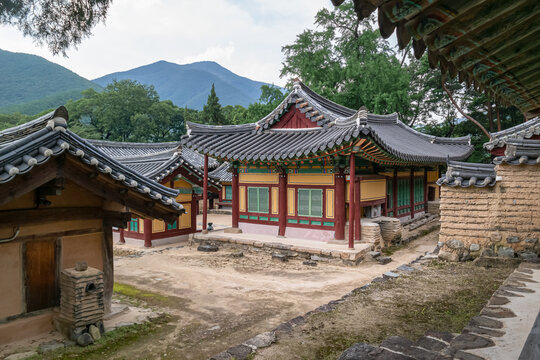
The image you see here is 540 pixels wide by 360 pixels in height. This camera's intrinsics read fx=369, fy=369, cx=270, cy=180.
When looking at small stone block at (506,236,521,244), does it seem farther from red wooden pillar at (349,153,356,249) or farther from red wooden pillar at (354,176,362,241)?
red wooden pillar at (354,176,362,241)

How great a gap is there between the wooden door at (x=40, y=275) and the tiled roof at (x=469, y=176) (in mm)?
8480

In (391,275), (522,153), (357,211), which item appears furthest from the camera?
(357,211)

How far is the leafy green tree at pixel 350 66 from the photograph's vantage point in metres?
29.0

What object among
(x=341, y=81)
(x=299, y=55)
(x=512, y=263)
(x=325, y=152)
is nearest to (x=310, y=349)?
(x=512, y=263)

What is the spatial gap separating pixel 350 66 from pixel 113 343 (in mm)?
29063

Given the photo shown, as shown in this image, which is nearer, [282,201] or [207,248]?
[207,248]

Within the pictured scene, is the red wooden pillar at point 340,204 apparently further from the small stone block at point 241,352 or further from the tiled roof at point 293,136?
the small stone block at point 241,352

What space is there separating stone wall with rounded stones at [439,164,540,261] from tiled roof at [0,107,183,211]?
692 centimetres

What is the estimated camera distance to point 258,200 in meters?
14.9

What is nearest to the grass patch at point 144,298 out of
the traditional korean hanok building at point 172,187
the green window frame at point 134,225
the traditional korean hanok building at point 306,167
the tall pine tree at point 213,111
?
the traditional korean hanok building at point 172,187

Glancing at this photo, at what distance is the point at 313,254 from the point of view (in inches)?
467

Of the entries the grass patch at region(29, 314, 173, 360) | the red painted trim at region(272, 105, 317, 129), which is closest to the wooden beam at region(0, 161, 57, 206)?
the grass patch at region(29, 314, 173, 360)

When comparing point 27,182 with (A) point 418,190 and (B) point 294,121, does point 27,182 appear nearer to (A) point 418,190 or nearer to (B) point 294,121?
(B) point 294,121

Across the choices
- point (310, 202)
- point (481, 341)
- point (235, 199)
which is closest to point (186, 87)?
point (235, 199)
